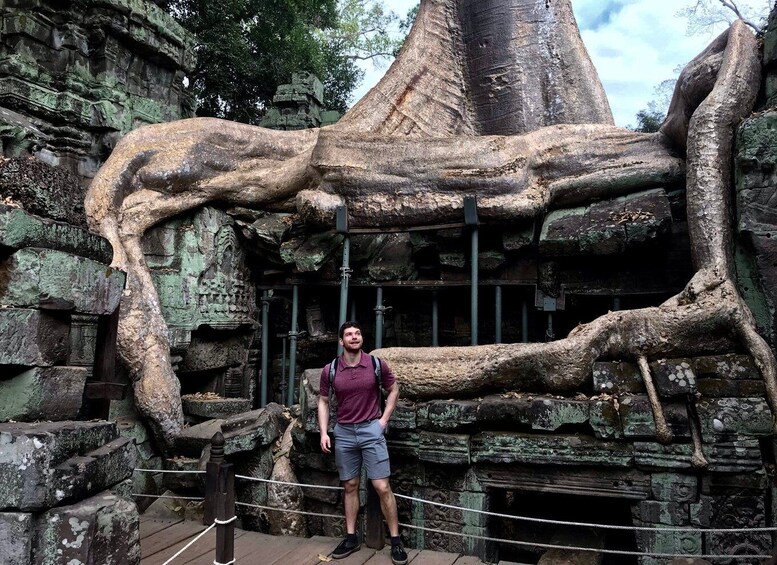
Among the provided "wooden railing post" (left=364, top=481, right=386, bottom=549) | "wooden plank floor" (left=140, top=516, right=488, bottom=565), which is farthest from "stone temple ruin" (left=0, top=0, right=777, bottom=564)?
"wooden railing post" (left=364, top=481, right=386, bottom=549)

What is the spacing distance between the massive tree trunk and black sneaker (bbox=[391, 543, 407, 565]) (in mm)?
1158

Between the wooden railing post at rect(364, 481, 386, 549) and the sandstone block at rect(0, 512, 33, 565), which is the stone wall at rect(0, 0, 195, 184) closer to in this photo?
the wooden railing post at rect(364, 481, 386, 549)

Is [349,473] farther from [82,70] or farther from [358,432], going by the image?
[82,70]

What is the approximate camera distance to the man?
3.47m

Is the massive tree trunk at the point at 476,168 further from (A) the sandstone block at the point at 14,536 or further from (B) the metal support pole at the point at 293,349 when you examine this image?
(A) the sandstone block at the point at 14,536

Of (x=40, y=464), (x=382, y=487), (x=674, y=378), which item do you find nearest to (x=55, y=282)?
(x=40, y=464)

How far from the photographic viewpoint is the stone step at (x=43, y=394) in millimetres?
2320

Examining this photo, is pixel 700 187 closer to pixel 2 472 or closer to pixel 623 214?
pixel 623 214

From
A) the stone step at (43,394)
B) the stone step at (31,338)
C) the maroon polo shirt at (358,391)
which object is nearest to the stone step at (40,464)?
the stone step at (43,394)

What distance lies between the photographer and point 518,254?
20.4 ft

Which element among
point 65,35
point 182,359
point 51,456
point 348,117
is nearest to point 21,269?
point 51,456

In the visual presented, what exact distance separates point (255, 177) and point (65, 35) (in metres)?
3.57

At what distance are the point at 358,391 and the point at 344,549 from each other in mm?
957

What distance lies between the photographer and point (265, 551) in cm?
373
